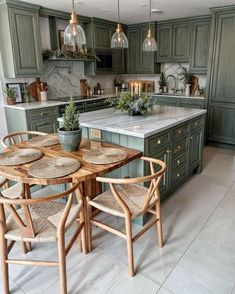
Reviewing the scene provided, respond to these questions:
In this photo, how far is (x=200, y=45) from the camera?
4.93m

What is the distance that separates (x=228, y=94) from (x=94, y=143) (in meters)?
3.24

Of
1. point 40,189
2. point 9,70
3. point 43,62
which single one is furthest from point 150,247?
point 43,62

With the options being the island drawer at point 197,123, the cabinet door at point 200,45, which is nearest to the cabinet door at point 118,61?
the cabinet door at point 200,45

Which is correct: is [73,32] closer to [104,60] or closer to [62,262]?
[62,262]

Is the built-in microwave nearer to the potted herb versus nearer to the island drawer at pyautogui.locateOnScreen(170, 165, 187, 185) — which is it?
the potted herb

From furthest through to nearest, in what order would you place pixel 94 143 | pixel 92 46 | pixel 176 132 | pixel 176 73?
pixel 176 73 → pixel 92 46 → pixel 176 132 → pixel 94 143

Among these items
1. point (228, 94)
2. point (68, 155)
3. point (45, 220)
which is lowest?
point (45, 220)

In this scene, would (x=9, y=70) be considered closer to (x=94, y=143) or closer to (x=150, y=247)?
(x=94, y=143)

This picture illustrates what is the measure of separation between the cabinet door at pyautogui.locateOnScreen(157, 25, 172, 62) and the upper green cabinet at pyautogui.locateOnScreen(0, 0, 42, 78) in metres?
2.67

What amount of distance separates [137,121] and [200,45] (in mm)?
3125

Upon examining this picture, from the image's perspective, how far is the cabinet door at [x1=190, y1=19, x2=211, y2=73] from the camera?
482 cm

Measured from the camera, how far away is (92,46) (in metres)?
5.07

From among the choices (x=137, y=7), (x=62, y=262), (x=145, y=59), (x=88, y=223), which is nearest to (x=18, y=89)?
(x=137, y=7)

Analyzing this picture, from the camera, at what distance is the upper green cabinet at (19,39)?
3715mm
